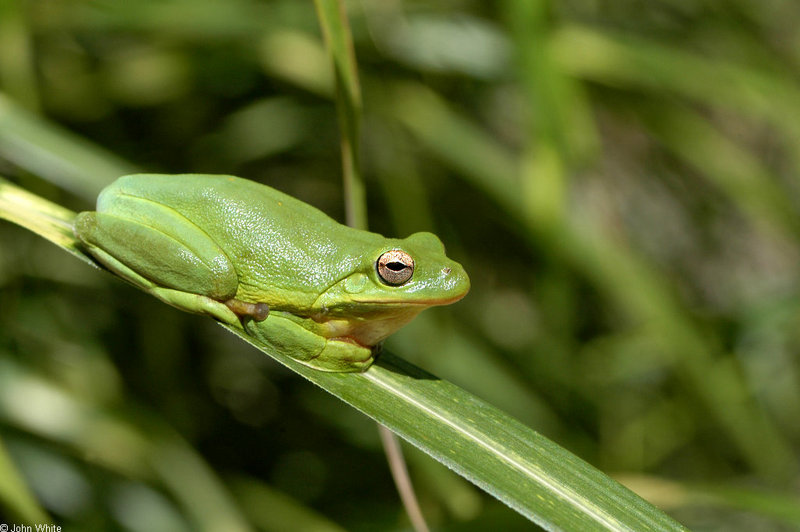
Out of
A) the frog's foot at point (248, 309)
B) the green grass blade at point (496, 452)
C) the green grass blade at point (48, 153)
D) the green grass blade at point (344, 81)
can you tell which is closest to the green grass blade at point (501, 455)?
the green grass blade at point (496, 452)

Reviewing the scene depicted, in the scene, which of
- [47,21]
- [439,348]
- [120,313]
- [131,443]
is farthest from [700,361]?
[47,21]

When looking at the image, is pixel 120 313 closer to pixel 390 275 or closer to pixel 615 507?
pixel 390 275

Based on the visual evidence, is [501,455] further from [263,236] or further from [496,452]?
[263,236]

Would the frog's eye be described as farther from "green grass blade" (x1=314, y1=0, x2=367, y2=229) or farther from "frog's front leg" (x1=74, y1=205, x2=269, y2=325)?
"frog's front leg" (x1=74, y1=205, x2=269, y2=325)

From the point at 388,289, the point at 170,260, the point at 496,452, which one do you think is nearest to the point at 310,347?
the point at 388,289

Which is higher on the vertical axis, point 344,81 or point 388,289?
point 344,81

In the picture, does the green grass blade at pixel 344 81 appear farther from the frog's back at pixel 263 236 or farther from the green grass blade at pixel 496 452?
the green grass blade at pixel 496 452
